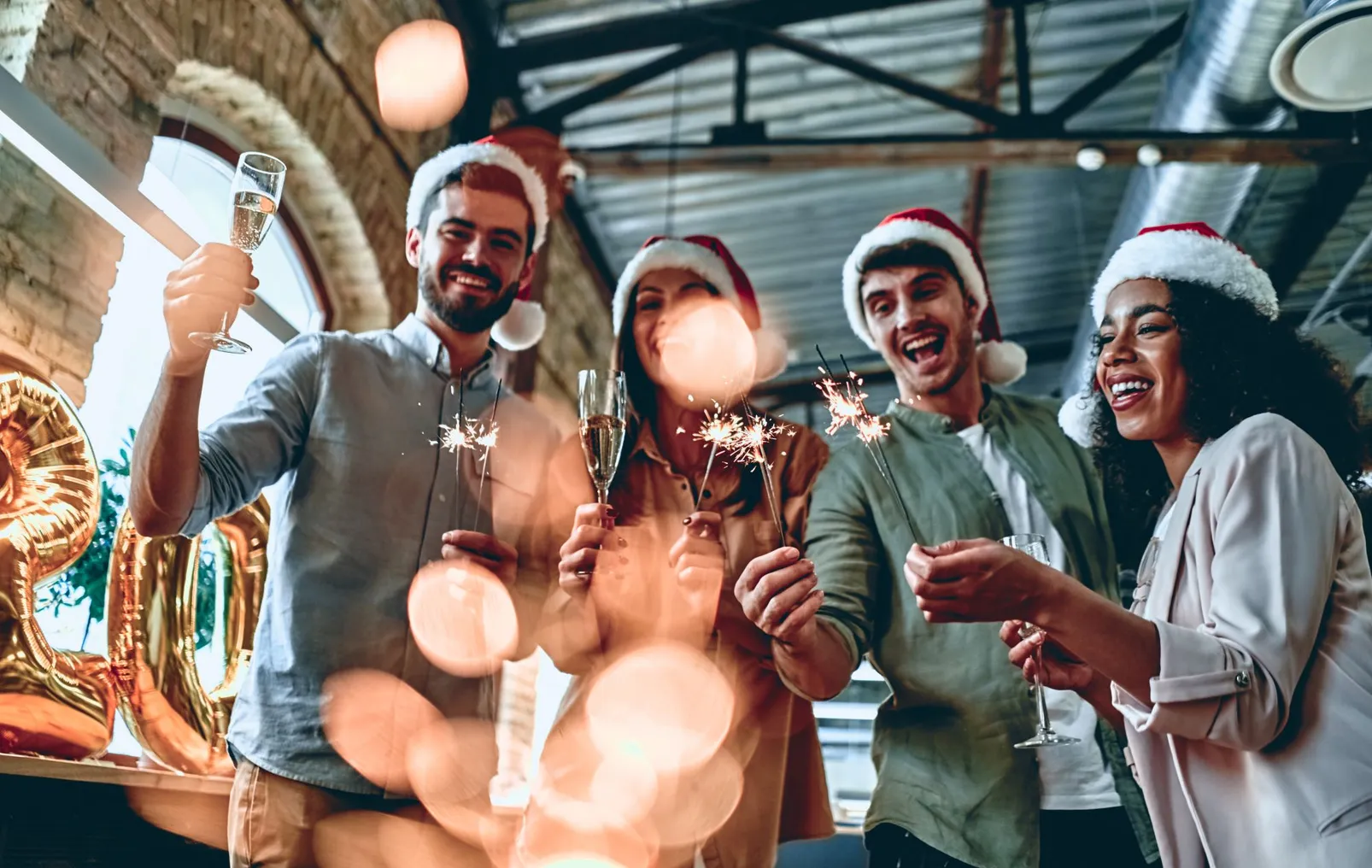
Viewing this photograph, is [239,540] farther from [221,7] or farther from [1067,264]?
[1067,264]

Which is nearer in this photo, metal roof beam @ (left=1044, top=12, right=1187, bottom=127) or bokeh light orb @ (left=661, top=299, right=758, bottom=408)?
bokeh light orb @ (left=661, top=299, right=758, bottom=408)

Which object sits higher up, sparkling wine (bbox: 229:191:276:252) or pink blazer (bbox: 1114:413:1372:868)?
sparkling wine (bbox: 229:191:276:252)

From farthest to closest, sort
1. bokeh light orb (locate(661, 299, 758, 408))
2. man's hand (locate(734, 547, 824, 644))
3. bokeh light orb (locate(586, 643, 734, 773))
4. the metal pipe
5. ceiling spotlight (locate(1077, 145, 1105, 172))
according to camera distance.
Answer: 1. the metal pipe
2. ceiling spotlight (locate(1077, 145, 1105, 172))
3. bokeh light orb (locate(661, 299, 758, 408))
4. bokeh light orb (locate(586, 643, 734, 773))
5. man's hand (locate(734, 547, 824, 644))

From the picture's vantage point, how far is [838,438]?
87.9 inches

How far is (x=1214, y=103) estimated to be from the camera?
429cm

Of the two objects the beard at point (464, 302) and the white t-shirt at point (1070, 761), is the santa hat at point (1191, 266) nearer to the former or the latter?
the white t-shirt at point (1070, 761)

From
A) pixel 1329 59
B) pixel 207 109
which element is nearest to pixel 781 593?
pixel 1329 59

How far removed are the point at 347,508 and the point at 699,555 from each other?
2.58 feet

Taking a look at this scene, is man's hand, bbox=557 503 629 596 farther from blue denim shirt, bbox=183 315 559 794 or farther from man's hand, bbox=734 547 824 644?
blue denim shirt, bbox=183 315 559 794

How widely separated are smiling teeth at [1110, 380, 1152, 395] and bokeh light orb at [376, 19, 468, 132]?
11.5 ft

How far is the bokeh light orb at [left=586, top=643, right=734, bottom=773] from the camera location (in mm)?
1953

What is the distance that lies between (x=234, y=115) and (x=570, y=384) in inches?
133

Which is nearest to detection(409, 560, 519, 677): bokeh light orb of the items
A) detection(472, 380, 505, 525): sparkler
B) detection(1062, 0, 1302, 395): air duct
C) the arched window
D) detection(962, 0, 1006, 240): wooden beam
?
detection(472, 380, 505, 525): sparkler

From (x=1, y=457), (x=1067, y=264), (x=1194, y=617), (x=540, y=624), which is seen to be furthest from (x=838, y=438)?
(x=1067, y=264)
